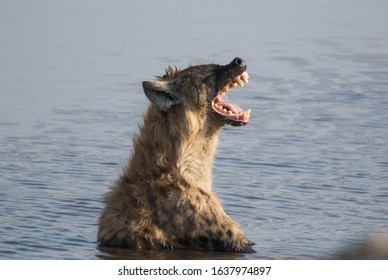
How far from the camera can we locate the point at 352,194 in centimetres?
1035

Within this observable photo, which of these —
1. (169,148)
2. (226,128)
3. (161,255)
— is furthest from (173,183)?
(226,128)

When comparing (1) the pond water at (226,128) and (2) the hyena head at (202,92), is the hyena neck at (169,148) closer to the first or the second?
(2) the hyena head at (202,92)

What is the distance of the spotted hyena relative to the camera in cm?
838

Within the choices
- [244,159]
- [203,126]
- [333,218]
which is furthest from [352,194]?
[203,126]

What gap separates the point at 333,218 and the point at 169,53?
724 cm

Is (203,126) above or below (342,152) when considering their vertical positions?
above

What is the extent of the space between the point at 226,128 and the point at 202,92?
5.42 feet

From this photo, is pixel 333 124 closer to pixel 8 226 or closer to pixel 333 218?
pixel 333 218

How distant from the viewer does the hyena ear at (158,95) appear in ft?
27.9

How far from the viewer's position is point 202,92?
28.9ft

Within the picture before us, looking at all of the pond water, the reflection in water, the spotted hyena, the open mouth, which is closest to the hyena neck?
the spotted hyena

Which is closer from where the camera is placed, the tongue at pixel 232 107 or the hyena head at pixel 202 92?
the hyena head at pixel 202 92

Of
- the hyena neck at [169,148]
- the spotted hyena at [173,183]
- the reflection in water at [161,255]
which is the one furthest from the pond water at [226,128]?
the hyena neck at [169,148]

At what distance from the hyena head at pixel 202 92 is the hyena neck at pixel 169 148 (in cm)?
8
